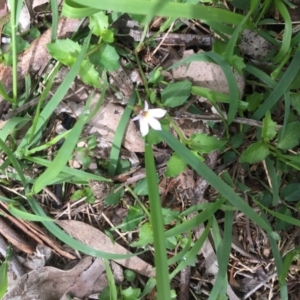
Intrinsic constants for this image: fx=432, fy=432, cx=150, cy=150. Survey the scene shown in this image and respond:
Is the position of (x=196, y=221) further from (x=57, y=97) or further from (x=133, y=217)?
(x=57, y=97)

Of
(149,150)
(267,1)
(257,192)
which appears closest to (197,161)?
(149,150)

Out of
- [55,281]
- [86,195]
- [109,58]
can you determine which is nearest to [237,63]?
[109,58]

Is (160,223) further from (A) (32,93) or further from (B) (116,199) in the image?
(A) (32,93)

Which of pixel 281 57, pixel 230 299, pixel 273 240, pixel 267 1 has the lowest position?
pixel 230 299

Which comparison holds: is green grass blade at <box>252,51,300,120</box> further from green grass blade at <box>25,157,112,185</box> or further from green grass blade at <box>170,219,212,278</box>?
green grass blade at <box>25,157,112,185</box>

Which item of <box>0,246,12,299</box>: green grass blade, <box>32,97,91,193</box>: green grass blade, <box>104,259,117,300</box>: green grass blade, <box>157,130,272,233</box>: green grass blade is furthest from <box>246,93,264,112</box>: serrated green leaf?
<box>0,246,12,299</box>: green grass blade

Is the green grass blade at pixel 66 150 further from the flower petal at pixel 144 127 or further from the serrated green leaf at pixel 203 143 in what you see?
the serrated green leaf at pixel 203 143
